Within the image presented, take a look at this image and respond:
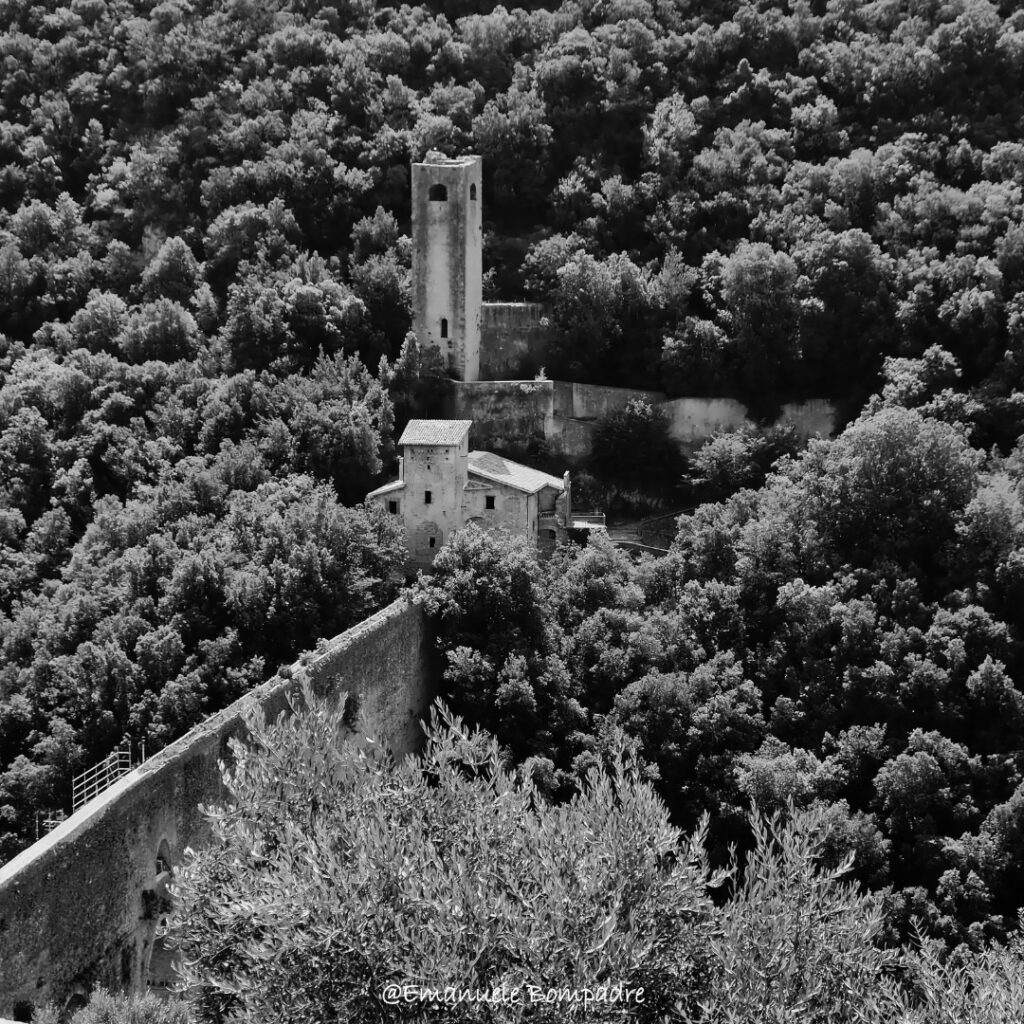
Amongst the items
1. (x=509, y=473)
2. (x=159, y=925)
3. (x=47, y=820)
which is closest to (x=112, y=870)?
(x=159, y=925)

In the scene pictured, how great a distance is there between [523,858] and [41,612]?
65.5ft

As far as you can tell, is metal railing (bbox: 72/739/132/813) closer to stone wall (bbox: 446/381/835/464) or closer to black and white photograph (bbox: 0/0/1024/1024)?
black and white photograph (bbox: 0/0/1024/1024)

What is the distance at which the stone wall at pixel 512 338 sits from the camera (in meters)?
54.5

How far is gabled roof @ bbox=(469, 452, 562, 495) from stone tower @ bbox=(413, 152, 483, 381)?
442cm

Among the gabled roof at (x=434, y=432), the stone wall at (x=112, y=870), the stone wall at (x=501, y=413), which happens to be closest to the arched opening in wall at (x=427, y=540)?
the gabled roof at (x=434, y=432)

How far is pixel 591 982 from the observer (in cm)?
2647

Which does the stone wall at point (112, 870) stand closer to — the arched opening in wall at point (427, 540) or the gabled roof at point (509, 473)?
the arched opening in wall at point (427, 540)

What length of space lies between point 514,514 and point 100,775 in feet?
40.9

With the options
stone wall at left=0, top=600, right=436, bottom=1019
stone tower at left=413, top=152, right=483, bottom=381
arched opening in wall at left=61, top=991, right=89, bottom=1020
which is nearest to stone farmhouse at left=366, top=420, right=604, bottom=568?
stone tower at left=413, top=152, right=483, bottom=381

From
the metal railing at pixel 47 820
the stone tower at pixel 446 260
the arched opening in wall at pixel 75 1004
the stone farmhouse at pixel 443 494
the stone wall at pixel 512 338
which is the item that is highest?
the stone tower at pixel 446 260

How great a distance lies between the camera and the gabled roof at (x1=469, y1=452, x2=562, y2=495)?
46.0 metres

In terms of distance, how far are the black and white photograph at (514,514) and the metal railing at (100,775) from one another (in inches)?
7.7

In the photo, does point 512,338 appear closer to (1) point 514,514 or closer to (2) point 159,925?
(1) point 514,514

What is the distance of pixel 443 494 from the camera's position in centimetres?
4566
